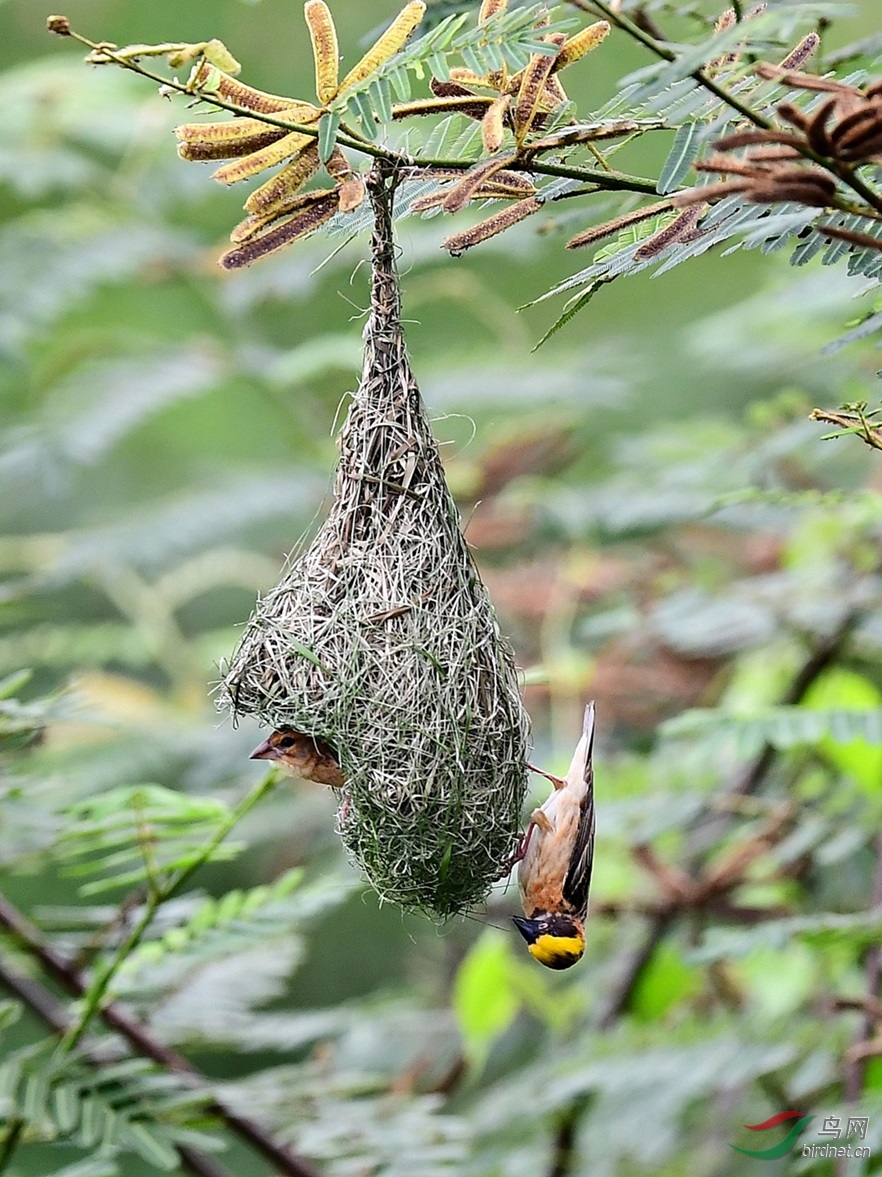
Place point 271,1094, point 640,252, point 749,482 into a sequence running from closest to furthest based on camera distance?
point 640,252, point 271,1094, point 749,482

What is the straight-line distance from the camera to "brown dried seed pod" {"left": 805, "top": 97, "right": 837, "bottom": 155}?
33.9 inches

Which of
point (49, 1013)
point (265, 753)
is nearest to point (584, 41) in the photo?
point (265, 753)

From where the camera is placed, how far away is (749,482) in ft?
8.31

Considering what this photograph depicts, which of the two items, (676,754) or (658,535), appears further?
(658,535)

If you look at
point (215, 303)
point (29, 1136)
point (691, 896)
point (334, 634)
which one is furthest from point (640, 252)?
point (215, 303)

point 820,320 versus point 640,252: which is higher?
point 640,252

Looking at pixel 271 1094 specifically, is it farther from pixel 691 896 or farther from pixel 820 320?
pixel 820 320

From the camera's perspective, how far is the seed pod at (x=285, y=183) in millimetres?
1128

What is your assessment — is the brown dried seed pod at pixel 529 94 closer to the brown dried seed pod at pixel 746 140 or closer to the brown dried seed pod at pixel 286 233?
the brown dried seed pod at pixel 286 233

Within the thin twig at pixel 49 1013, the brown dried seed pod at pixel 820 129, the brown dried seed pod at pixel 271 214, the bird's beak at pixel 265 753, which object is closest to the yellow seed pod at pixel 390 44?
the brown dried seed pod at pixel 271 214

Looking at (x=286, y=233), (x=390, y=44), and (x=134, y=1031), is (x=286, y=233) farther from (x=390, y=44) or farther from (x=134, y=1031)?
(x=134, y=1031)

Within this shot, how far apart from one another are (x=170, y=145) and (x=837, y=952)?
2807mm

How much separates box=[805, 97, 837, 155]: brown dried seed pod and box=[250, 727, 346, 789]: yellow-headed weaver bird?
36.3 inches

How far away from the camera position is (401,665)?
152 centimetres
